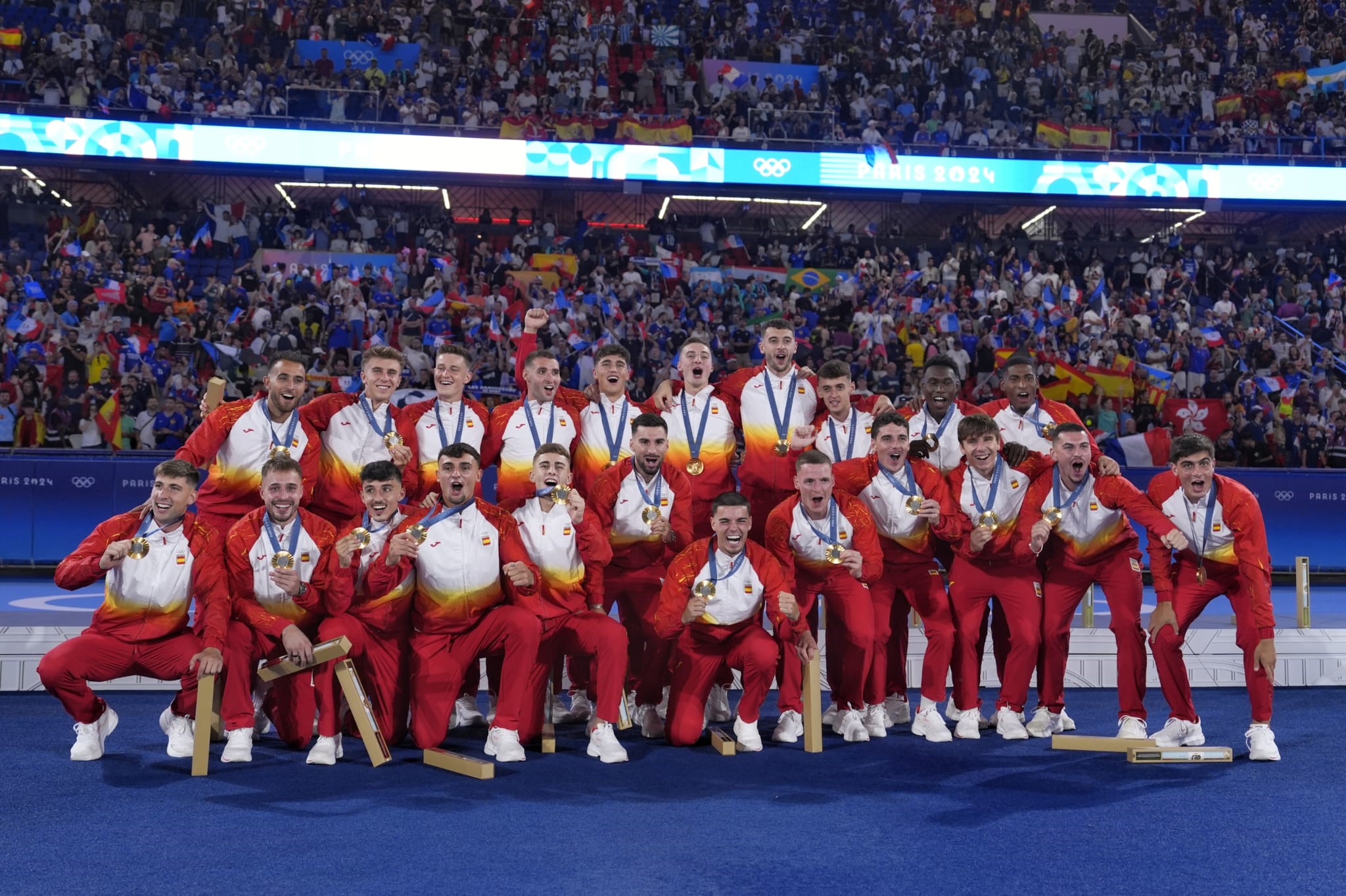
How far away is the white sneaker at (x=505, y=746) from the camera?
6.54 metres

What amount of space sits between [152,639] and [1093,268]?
2006 centimetres

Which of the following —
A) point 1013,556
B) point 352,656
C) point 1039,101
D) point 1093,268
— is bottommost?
point 352,656

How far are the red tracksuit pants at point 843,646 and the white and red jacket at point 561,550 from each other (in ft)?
4.33

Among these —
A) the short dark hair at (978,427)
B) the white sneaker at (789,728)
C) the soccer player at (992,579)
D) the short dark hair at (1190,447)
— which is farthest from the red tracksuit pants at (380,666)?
the short dark hair at (1190,447)

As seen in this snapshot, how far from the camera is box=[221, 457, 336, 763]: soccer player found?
658 cm

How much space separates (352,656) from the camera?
6.77m

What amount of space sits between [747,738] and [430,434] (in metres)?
2.88

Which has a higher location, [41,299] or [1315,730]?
[41,299]

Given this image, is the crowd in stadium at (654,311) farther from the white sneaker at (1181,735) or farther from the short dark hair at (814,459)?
the white sneaker at (1181,735)

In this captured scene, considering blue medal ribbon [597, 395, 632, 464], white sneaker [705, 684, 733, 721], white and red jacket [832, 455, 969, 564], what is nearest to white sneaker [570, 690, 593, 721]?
white sneaker [705, 684, 733, 721]

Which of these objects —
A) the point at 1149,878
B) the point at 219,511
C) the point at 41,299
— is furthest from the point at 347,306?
the point at 1149,878

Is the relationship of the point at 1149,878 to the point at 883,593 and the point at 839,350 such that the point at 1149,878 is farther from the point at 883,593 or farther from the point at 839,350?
the point at 839,350

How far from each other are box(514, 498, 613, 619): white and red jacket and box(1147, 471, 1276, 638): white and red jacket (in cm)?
333

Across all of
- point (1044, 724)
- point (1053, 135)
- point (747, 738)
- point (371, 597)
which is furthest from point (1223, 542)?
point (1053, 135)
